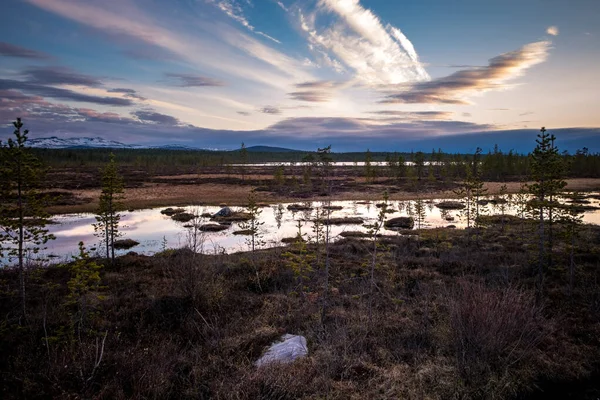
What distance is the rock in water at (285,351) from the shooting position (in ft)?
21.6

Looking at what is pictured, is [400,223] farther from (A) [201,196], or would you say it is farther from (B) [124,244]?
(A) [201,196]

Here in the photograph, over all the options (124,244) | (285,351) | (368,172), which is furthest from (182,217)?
(368,172)

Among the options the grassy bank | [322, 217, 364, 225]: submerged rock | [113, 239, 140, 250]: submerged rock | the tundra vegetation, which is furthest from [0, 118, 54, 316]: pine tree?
[322, 217, 364, 225]: submerged rock

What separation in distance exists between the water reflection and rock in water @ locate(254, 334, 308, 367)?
1045 cm

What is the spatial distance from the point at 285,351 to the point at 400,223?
92.1ft

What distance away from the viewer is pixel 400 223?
Result: 33.0 meters

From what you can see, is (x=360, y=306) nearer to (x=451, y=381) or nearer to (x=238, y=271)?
(x=451, y=381)

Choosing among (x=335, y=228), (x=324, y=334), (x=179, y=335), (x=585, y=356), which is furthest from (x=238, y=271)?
(x=335, y=228)

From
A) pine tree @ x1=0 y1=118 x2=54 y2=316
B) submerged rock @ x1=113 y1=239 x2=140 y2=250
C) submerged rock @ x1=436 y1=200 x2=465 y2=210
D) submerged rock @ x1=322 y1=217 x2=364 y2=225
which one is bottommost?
submerged rock @ x1=113 y1=239 x2=140 y2=250

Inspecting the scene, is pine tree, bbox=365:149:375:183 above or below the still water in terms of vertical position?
above

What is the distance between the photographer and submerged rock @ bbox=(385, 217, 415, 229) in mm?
32125

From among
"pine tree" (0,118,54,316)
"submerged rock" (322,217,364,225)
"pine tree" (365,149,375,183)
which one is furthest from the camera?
"pine tree" (365,149,375,183)

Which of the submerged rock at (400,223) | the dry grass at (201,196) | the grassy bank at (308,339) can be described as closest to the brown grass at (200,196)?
the dry grass at (201,196)

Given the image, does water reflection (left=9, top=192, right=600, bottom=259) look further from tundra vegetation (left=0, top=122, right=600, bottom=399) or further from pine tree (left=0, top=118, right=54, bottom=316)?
pine tree (left=0, top=118, right=54, bottom=316)
